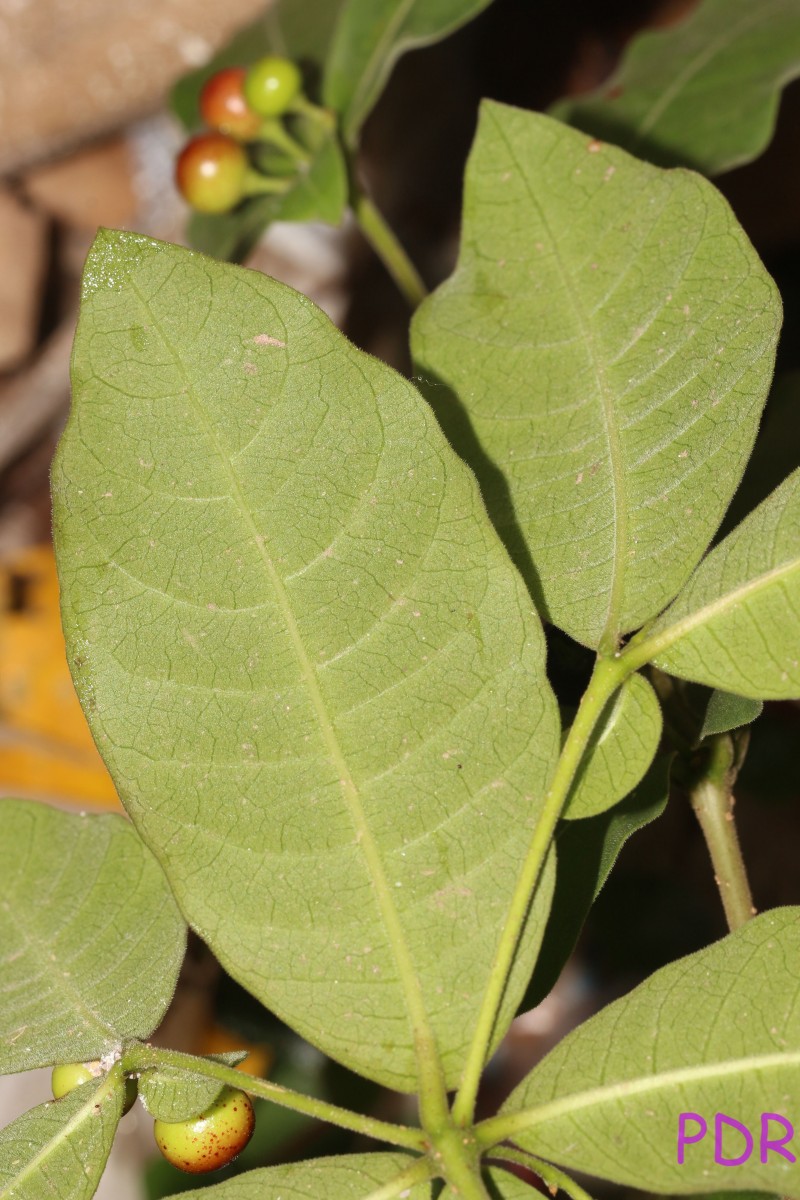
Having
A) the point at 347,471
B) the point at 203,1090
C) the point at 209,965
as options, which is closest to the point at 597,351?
the point at 347,471

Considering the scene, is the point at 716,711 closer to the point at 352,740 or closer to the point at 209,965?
the point at 352,740

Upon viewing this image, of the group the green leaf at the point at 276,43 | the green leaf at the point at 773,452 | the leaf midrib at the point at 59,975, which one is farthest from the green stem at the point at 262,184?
the leaf midrib at the point at 59,975

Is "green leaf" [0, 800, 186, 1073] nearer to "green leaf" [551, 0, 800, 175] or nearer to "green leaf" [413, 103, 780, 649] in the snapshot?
"green leaf" [413, 103, 780, 649]

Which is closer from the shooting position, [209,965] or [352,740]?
[352,740]

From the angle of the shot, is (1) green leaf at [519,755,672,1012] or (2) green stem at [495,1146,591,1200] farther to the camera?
(1) green leaf at [519,755,672,1012]

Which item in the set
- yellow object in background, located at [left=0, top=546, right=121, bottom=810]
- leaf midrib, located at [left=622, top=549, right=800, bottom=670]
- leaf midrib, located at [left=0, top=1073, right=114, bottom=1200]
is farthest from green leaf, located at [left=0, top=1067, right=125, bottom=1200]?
yellow object in background, located at [left=0, top=546, right=121, bottom=810]

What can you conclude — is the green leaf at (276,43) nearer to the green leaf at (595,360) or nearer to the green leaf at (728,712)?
the green leaf at (595,360)

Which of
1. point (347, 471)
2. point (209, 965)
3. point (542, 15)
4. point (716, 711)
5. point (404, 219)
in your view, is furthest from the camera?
point (404, 219)
